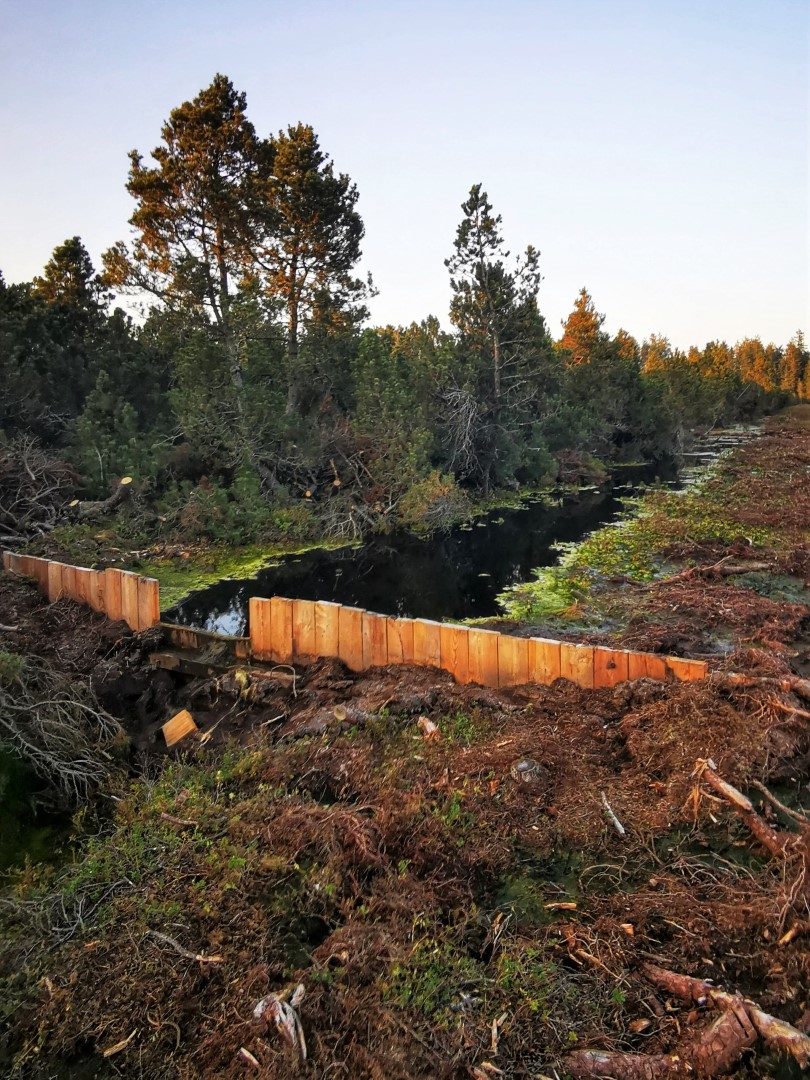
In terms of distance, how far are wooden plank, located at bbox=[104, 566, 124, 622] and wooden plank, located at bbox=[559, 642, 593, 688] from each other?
471 centimetres

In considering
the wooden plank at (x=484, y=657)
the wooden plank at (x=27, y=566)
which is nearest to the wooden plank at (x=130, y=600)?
the wooden plank at (x=27, y=566)

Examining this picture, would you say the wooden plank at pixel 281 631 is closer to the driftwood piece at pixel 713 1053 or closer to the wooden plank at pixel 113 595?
the wooden plank at pixel 113 595

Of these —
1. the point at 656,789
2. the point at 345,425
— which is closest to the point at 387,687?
the point at 656,789

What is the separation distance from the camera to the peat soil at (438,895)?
2.40 m

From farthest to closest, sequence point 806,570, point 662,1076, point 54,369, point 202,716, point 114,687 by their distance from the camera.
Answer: point 54,369 → point 806,570 → point 114,687 → point 202,716 → point 662,1076

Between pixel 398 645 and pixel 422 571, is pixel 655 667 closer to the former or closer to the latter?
pixel 398 645

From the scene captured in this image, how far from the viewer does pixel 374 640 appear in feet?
20.2

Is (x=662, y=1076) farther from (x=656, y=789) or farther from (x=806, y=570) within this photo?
(x=806, y=570)

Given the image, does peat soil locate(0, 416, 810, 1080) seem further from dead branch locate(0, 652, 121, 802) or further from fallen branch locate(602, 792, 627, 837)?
dead branch locate(0, 652, 121, 802)

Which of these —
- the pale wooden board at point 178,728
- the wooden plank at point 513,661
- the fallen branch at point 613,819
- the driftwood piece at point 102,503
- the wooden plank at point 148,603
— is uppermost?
the driftwood piece at point 102,503

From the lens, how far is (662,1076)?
86.9 inches

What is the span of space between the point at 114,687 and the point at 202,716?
41.2 inches

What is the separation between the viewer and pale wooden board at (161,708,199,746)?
525 centimetres

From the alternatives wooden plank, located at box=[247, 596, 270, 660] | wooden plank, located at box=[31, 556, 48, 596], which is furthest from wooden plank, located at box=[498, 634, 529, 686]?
Answer: wooden plank, located at box=[31, 556, 48, 596]
